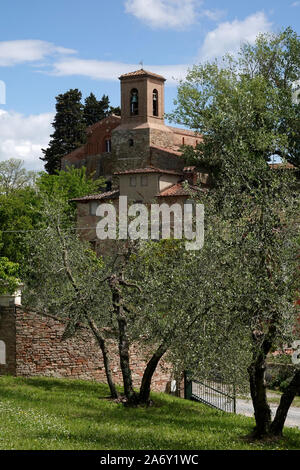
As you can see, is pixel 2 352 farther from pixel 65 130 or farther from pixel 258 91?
pixel 65 130

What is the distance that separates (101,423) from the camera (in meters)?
16.3

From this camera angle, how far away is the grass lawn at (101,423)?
13.7 meters

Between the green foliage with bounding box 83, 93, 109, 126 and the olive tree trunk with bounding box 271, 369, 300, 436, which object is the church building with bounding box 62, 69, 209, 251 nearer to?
the green foliage with bounding box 83, 93, 109, 126

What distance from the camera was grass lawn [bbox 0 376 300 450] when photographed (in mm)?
13680

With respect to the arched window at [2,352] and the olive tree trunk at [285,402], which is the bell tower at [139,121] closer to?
the arched window at [2,352]

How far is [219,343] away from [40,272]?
33.0 ft

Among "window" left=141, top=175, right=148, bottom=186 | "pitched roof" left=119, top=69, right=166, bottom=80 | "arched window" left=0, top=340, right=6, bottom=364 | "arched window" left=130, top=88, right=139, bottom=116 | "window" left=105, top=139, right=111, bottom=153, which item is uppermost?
"pitched roof" left=119, top=69, right=166, bottom=80

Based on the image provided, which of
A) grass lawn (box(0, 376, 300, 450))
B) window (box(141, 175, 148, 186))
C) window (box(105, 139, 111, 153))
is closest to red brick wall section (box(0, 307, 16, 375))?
grass lawn (box(0, 376, 300, 450))

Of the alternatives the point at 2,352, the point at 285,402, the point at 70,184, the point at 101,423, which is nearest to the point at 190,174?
the point at 70,184

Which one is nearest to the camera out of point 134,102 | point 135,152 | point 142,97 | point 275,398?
point 275,398

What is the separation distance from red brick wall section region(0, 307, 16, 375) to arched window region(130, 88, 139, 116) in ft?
125

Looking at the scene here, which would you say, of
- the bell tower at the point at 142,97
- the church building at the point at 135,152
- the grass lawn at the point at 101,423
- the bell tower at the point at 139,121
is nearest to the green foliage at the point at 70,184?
the church building at the point at 135,152

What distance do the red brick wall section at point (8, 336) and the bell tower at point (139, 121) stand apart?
34385mm

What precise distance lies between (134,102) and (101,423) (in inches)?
1800
